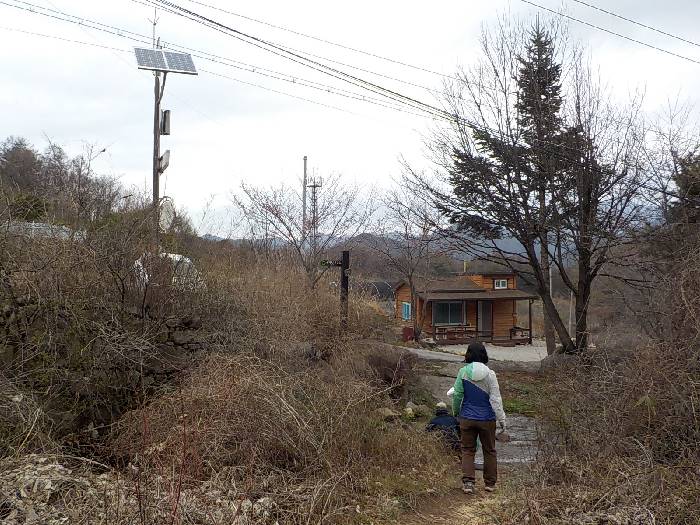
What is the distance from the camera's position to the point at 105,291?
7379 mm

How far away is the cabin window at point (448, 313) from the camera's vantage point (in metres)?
33.4

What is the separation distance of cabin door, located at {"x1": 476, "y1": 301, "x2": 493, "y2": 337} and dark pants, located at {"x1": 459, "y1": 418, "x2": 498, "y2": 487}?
29.0 meters

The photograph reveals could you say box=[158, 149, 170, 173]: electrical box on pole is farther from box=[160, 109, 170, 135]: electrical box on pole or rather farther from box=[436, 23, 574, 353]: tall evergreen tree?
box=[436, 23, 574, 353]: tall evergreen tree

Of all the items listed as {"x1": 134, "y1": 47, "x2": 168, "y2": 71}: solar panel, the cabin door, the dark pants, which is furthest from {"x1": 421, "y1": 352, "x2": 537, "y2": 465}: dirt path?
the cabin door

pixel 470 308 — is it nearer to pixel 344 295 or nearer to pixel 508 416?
pixel 344 295

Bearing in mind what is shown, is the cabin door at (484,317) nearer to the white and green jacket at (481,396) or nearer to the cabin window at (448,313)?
the cabin window at (448,313)

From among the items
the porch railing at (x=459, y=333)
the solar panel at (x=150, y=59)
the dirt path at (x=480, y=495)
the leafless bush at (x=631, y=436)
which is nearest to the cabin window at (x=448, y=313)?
the porch railing at (x=459, y=333)

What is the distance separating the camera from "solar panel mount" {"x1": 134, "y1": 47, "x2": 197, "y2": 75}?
12547mm

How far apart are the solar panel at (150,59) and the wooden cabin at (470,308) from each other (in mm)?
20677

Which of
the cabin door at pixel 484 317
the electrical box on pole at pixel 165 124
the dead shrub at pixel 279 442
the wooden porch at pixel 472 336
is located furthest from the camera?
the cabin door at pixel 484 317

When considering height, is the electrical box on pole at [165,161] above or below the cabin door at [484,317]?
above

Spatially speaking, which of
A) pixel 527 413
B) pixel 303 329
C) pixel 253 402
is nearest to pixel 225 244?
pixel 303 329

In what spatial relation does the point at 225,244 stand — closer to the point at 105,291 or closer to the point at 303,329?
the point at 303,329

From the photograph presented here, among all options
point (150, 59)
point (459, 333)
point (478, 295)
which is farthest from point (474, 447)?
point (478, 295)
